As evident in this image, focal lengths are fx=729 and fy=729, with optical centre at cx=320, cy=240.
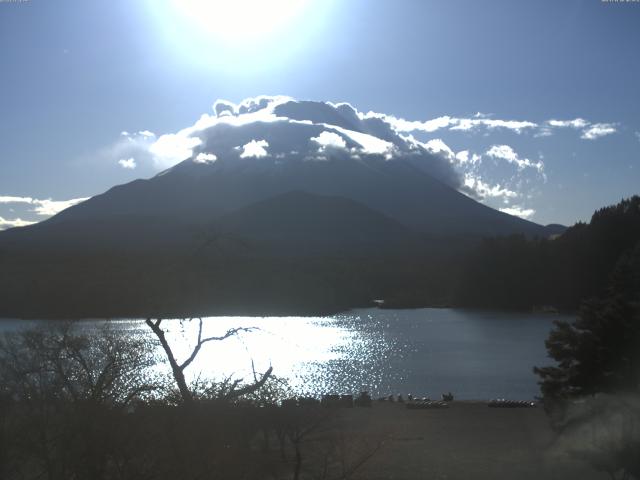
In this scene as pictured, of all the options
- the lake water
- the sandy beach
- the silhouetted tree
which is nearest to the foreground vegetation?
the sandy beach

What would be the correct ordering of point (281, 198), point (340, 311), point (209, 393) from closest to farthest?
point (209, 393), point (340, 311), point (281, 198)

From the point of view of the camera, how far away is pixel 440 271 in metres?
85.7

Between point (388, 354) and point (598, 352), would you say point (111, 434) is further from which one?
point (388, 354)

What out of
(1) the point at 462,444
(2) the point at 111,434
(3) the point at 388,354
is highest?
(2) the point at 111,434

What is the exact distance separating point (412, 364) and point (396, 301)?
41796 mm

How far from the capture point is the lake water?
953 inches

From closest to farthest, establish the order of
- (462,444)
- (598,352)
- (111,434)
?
(111,434) < (598,352) < (462,444)

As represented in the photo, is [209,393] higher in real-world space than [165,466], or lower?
higher

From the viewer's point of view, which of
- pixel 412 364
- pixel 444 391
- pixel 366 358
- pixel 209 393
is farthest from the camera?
pixel 366 358

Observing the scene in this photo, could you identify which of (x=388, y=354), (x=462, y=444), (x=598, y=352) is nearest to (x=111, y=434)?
(x=598, y=352)

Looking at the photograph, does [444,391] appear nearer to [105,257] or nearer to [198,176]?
[105,257]

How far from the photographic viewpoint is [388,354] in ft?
113

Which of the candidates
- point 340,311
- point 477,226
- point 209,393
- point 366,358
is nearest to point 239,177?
point 477,226

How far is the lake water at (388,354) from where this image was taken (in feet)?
79.4
